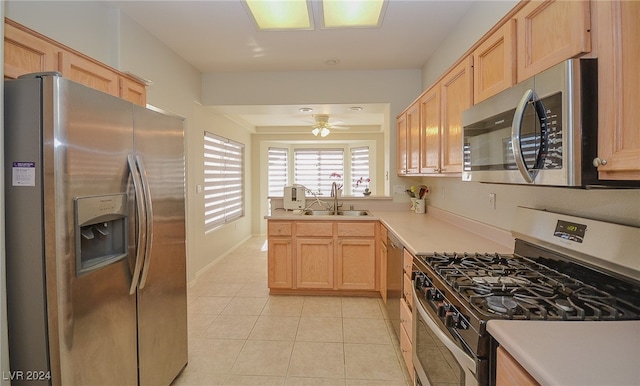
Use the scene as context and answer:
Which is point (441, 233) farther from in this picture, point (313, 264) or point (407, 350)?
point (313, 264)

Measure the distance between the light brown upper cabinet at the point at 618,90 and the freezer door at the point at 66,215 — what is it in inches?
72.5

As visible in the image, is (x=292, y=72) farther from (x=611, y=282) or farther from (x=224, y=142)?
(x=611, y=282)

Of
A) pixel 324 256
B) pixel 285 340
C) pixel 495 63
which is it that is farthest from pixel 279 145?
pixel 495 63

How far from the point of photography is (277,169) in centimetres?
687

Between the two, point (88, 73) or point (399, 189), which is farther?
point (399, 189)

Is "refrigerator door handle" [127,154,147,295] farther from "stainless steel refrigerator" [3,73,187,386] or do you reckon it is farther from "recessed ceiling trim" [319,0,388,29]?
"recessed ceiling trim" [319,0,388,29]

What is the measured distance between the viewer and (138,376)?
1594 millimetres

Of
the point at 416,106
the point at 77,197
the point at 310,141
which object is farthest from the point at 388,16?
the point at 310,141

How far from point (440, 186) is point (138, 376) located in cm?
291

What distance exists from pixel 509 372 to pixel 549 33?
1172 mm

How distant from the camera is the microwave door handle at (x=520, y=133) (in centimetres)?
113

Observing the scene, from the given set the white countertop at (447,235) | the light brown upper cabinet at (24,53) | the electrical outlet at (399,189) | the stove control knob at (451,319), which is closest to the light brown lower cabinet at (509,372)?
the stove control knob at (451,319)

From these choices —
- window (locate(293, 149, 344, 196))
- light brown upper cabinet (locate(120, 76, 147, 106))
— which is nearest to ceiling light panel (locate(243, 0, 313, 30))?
light brown upper cabinet (locate(120, 76, 147, 106))

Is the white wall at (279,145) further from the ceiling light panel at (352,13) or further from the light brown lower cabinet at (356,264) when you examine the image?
the ceiling light panel at (352,13)
